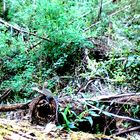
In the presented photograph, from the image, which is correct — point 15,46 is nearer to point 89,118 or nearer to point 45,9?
point 45,9

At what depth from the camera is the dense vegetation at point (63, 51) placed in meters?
3.72

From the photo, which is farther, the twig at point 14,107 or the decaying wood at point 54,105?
the twig at point 14,107

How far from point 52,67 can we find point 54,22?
64 centimetres

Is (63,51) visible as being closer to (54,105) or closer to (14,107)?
(14,107)

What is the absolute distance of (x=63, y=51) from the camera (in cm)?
422

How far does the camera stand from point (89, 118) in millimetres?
2510


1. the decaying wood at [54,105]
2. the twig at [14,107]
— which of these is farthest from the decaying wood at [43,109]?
the twig at [14,107]

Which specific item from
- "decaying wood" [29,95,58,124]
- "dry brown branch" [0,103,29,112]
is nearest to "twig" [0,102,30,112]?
"dry brown branch" [0,103,29,112]

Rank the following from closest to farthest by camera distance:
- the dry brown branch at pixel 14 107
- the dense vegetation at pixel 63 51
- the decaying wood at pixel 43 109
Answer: the decaying wood at pixel 43 109 → the dry brown branch at pixel 14 107 → the dense vegetation at pixel 63 51

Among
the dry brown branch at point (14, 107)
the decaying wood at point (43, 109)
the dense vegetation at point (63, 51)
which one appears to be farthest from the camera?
the dense vegetation at point (63, 51)

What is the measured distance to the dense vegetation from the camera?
3.72 meters

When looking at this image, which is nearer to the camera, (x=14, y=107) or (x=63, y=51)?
(x=14, y=107)

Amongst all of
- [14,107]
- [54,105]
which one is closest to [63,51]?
[14,107]

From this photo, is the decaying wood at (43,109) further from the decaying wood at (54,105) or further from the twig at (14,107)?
the twig at (14,107)
